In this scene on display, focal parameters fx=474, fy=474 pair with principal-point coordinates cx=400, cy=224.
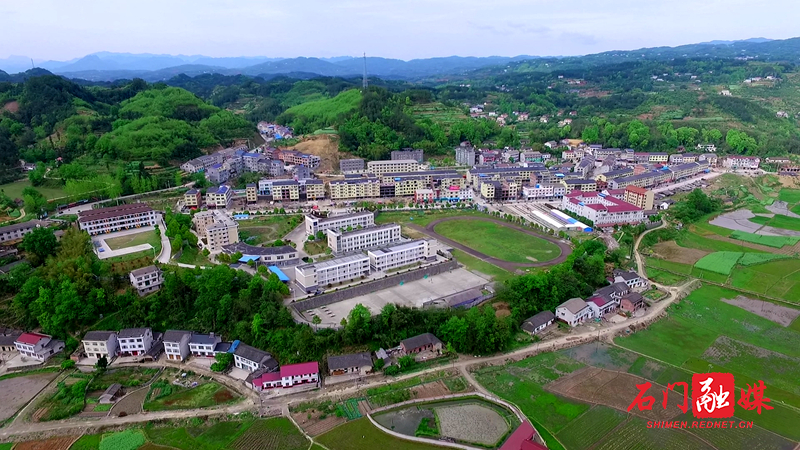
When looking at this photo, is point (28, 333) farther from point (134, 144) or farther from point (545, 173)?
point (545, 173)

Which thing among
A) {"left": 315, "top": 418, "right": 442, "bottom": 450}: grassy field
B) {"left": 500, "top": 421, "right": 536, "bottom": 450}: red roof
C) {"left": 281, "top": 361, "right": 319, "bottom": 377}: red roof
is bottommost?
{"left": 315, "top": 418, "right": 442, "bottom": 450}: grassy field

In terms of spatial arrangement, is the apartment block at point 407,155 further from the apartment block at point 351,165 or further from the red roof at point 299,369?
the red roof at point 299,369

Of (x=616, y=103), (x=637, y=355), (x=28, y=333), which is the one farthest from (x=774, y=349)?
(x=616, y=103)

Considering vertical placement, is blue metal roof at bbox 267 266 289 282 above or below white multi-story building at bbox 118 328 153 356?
above

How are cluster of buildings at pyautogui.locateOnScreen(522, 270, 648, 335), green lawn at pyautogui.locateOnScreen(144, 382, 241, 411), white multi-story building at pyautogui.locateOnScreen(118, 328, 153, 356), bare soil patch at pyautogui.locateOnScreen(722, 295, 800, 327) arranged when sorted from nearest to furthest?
1. green lawn at pyautogui.locateOnScreen(144, 382, 241, 411)
2. white multi-story building at pyautogui.locateOnScreen(118, 328, 153, 356)
3. cluster of buildings at pyautogui.locateOnScreen(522, 270, 648, 335)
4. bare soil patch at pyautogui.locateOnScreen(722, 295, 800, 327)

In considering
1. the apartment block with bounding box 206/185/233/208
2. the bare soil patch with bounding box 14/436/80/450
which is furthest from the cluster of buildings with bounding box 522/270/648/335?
the apartment block with bounding box 206/185/233/208

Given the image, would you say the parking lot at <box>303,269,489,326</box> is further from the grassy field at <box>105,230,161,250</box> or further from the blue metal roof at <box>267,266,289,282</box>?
the grassy field at <box>105,230,161,250</box>
